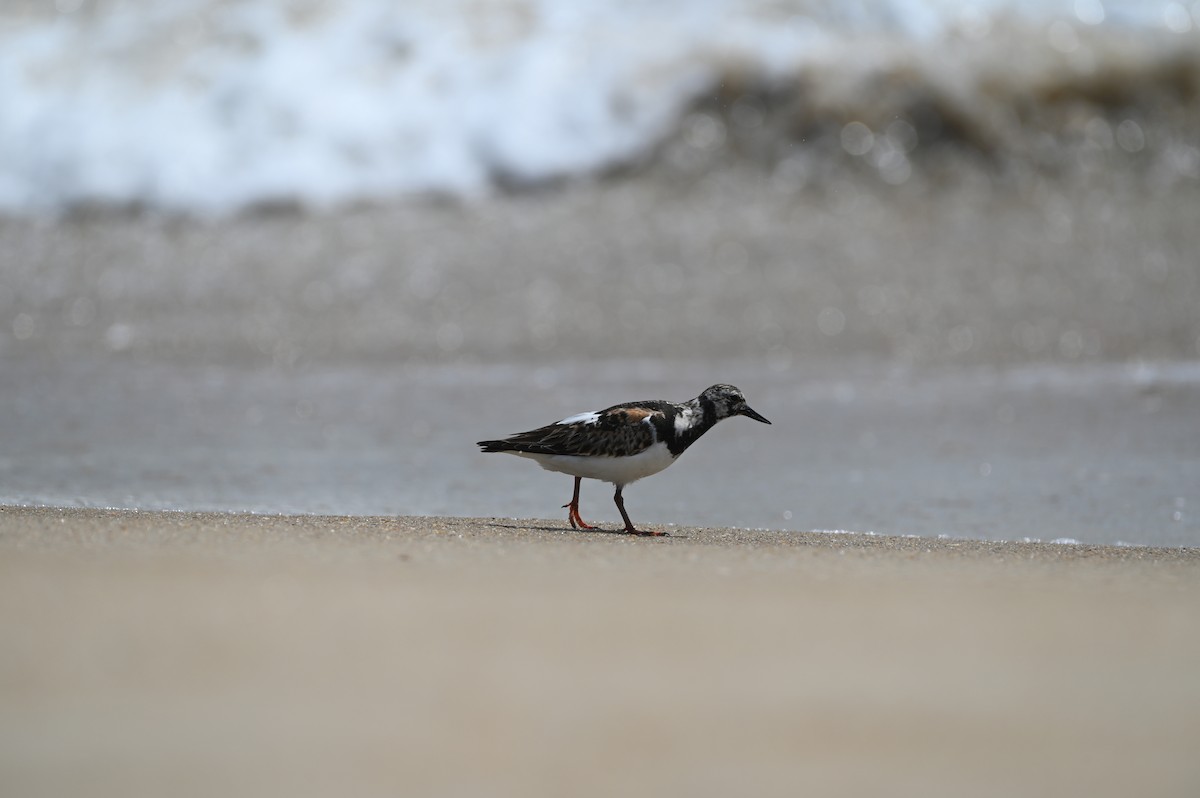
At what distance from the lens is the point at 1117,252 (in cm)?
967

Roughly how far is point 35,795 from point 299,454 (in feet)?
12.6

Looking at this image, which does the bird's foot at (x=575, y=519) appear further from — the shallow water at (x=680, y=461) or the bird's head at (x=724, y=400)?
the bird's head at (x=724, y=400)

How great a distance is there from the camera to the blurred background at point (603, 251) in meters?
6.01

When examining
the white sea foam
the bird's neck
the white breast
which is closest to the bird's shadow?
the white breast

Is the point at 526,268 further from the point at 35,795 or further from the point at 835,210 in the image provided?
the point at 35,795

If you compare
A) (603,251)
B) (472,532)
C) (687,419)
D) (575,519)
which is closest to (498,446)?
(575,519)

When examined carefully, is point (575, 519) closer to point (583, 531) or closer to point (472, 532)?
point (583, 531)

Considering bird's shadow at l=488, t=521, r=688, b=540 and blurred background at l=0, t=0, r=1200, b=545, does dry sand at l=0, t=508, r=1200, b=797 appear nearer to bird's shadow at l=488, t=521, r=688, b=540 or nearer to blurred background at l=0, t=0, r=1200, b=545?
bird's shadow at l=488, t=521, r=688, b=540

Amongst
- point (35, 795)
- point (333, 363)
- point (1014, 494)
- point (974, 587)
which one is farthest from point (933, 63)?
point (35, 795)

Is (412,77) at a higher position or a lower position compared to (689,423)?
higher

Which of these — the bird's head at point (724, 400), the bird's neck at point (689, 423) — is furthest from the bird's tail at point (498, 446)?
the bird's head at point (724, 400)

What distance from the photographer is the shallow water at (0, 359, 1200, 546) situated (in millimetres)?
5242

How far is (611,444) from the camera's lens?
4.88 m

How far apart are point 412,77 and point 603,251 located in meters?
2.54
